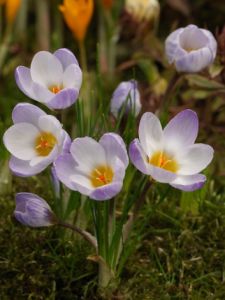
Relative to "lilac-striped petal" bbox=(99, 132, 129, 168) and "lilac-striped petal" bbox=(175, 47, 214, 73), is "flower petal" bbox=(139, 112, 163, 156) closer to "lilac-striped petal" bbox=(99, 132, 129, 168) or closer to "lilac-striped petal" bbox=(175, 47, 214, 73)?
"lilac-striped petal" bbox=(99, 132, 129, 168)

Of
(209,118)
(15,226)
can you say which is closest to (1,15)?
(209,118)

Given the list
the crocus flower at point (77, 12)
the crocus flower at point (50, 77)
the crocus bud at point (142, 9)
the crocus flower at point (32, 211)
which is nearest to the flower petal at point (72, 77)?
the crocus flower at point (50, 77)

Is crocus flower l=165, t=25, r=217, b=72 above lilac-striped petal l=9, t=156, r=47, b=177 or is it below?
above

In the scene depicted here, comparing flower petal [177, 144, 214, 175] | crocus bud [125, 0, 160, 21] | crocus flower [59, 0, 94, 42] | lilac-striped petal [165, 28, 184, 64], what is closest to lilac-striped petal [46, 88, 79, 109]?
flower petal [177, 144, 214, 175]

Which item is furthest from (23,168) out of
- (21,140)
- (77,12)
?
(77,12)

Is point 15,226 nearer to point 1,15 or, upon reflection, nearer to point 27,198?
point 27,198

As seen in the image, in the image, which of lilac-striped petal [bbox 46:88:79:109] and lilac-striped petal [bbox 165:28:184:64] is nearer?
lilac-striped petal [bbox 46:88:79:109]
